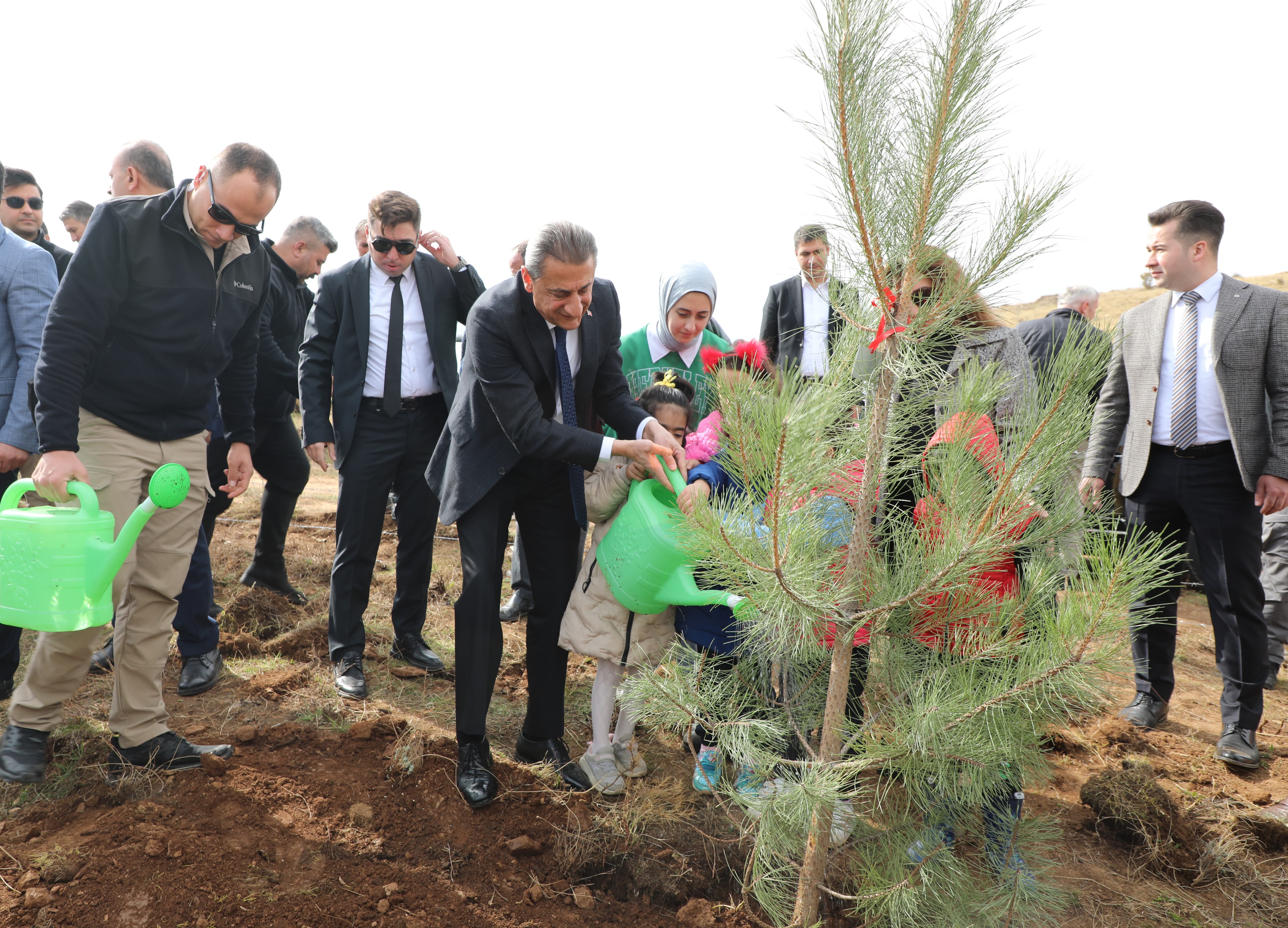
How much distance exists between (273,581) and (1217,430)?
4821 mm

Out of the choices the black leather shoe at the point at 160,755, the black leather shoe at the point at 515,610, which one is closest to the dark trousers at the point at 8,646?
the black leather shoe at the point at 160,755

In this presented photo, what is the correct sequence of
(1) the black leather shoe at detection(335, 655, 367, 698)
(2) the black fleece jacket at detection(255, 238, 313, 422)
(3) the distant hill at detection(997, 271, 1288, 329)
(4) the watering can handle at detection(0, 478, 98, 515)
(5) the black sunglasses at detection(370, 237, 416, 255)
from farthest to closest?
(3) the distant hill at detection(997, 271, 1288, 329) → (2) the black fleece jacket at detection(255, 238, 313, 422) → (5) the black sunglasses at detection(370, 237, 416, 255) → (1) the black leather shoe at detection(335, 655, 367, 698) → (4) the watering can handle at detection(0, 478, 98, 515)

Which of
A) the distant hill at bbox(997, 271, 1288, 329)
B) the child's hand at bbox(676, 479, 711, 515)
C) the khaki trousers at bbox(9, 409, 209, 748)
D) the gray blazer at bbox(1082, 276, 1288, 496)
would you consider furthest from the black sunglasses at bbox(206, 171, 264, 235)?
the distant hill at bbox(997, 271, 1288, 329)

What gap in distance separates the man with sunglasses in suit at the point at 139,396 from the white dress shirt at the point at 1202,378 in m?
3.62

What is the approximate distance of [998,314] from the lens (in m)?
1.65

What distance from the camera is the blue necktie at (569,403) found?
251 centimetres

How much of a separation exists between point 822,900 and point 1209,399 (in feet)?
Answer: 8.84

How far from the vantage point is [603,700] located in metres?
2.63

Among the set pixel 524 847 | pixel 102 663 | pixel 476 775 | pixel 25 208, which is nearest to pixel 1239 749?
pixel 524 847

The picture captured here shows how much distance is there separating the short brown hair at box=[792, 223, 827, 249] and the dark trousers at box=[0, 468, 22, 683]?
3.08m

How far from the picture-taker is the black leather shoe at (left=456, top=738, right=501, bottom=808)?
2393mm

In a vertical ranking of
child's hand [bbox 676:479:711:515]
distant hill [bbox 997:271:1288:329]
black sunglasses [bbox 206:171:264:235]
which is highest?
distant hill [bbox 997:271:1288:329]

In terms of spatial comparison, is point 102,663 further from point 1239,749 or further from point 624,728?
point 1239,749

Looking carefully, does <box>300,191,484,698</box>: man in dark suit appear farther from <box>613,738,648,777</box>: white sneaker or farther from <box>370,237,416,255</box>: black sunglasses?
<box>613,738,648,777</box>: white sneaker
